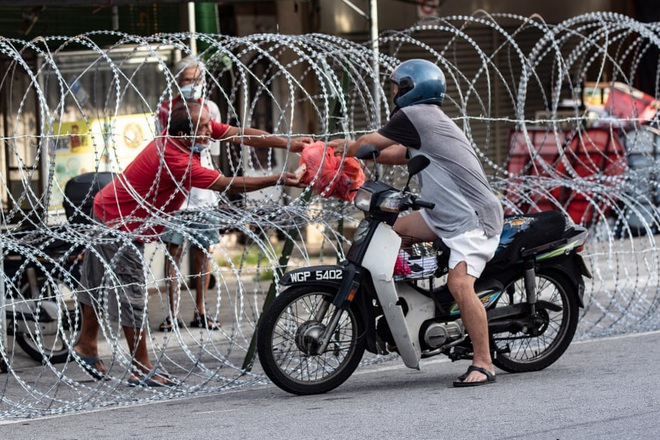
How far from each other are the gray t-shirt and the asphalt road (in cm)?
94

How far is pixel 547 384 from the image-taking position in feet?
23.5

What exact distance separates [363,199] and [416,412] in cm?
130

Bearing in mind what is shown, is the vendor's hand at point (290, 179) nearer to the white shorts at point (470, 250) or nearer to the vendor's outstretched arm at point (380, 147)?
the vendor's outstretched arm at point (380, 147)

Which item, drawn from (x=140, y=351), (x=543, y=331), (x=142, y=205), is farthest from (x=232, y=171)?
(x=543, y=331)

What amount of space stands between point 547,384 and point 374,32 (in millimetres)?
3614

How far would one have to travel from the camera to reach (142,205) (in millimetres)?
7660

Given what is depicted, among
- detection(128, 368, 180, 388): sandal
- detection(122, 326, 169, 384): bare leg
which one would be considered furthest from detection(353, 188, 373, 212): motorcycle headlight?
detection(122, 326, 169, 384): bare leg

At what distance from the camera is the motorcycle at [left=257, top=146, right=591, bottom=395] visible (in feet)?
22.8

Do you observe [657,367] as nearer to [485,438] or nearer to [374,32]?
[485,438]

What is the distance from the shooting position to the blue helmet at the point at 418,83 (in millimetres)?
7094

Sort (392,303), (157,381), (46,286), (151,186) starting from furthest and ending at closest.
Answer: (46,286) < (157,381) < (151,186) < (392,303)

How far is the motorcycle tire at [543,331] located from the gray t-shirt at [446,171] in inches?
26.0

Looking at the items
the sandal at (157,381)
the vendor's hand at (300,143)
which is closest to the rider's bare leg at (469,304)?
the vendor's hand at (300,143)

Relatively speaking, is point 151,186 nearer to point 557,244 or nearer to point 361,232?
point 361,232
